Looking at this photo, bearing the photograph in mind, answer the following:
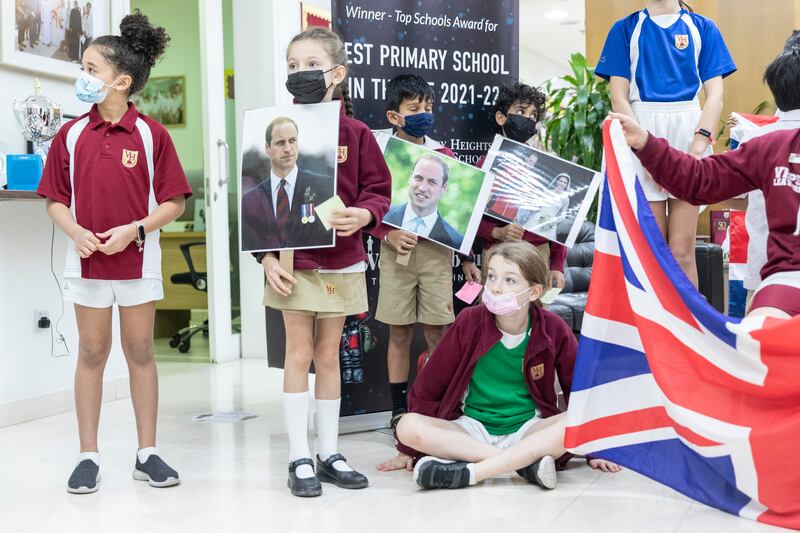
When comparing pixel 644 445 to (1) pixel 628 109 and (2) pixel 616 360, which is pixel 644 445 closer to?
(2) pixel 616 360

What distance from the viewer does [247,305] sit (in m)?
6.03

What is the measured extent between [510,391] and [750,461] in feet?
2.77

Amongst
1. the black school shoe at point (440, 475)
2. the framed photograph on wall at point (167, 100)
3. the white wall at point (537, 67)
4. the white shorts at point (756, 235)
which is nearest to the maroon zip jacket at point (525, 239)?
the white shorts at point (756, 235)

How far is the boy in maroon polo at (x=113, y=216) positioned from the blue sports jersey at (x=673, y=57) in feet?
5.42

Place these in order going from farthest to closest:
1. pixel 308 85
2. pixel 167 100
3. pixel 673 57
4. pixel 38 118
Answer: pixel 167 100 → pixel 38 118 → pixel 673 57 → pixel 308 85

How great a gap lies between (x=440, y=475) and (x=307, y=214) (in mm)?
880

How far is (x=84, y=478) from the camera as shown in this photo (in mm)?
2729

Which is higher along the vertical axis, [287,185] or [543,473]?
[287,185]

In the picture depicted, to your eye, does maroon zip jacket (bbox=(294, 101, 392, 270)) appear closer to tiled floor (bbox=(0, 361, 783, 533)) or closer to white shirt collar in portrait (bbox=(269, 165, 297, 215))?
white shirt collar in portrait (bbox=(269, 165, 297, 215))

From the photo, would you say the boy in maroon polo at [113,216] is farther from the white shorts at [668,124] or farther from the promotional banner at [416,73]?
the white shorts at [668,124]

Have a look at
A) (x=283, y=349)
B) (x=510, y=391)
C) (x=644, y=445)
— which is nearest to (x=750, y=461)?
(x=644, y=445)

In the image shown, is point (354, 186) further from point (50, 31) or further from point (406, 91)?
point (50, 31)

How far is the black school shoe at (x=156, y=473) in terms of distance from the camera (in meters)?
2.76

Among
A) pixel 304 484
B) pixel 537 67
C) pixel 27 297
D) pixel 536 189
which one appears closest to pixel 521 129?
pixel 536 189
